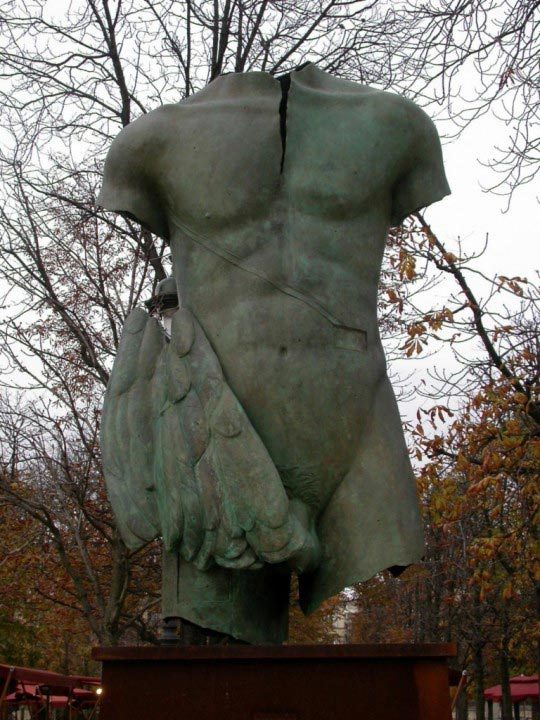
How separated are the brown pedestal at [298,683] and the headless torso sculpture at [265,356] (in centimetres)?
37

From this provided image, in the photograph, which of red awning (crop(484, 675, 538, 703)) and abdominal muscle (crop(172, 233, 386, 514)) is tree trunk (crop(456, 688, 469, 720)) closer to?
red awning (crop(484, 675, 538, 703))

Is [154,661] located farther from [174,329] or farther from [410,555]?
[174,329]

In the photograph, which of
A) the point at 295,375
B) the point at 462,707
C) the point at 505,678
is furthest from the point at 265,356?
Answer: the point at 462,707

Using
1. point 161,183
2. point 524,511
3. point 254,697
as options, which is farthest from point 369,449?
point 524,511

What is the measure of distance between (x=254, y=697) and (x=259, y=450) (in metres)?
0.82

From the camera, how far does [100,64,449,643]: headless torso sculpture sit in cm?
Answer: 373

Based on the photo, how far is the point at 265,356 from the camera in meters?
3.89

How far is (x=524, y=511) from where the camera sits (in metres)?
11.9

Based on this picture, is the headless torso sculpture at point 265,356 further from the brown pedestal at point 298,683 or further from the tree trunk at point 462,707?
the tree trunk at point 462,707

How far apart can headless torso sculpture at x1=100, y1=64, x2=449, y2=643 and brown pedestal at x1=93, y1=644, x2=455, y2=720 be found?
0.37 metres

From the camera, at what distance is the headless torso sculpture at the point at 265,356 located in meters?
3.73

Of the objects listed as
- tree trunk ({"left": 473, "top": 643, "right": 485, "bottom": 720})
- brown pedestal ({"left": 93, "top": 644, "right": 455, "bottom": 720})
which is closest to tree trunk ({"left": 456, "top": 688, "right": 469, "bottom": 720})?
tree trunk ({"left": 473, "top": 643, "right": 485, "bottom": 720})

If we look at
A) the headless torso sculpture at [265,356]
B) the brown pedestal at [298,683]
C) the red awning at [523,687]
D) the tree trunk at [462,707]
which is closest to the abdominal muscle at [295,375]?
the headless torso sculpture at [265,356]

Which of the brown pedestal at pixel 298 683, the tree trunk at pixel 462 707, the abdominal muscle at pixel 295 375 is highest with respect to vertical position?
the tree trunk at pixel 462 707
